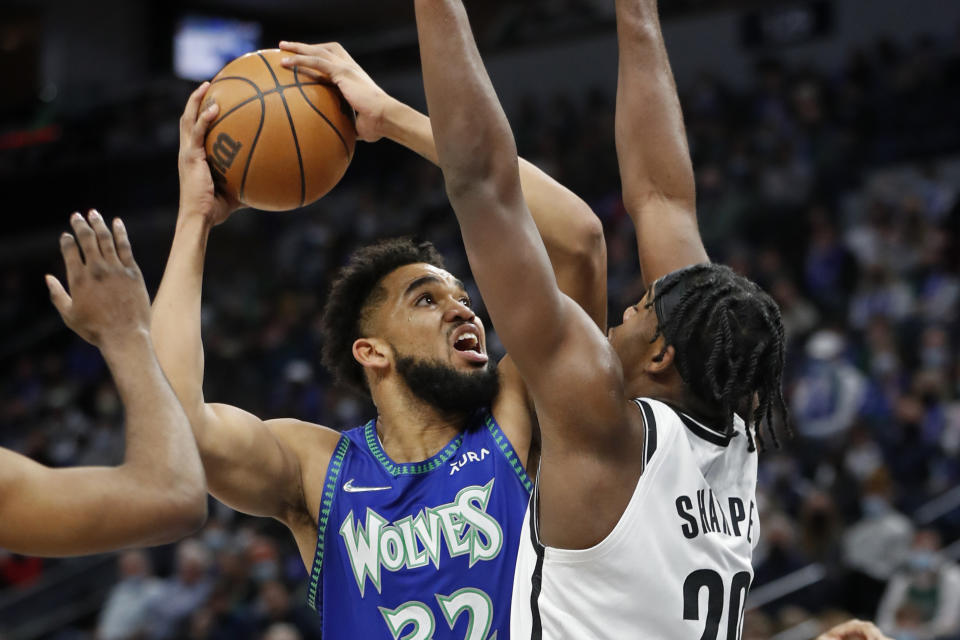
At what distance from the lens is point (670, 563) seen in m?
2.24

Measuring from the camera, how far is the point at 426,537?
2926 mm

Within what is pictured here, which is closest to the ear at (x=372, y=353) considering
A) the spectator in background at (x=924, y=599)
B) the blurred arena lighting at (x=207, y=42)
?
the spectator in background at (x=924, y=599)

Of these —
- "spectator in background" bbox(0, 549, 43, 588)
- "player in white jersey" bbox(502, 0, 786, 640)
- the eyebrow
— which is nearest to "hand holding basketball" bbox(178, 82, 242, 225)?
the eyebrow

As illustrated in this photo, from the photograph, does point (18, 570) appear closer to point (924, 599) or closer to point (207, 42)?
point (924, 599)

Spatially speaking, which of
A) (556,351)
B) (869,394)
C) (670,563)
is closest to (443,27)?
(556,351)

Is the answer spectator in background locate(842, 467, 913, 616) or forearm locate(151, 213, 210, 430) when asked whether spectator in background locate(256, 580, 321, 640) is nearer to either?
spectator in background locate(842, 467, 913, 616)

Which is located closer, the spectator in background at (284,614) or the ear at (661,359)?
the ear at (661,359)

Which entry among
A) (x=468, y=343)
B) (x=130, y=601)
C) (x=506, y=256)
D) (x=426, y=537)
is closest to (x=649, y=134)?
(x=468, y=343)

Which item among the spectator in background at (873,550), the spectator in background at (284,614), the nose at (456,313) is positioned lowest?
the spectator in background at (284,614)

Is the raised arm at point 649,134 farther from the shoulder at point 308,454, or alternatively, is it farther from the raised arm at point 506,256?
the shoulder at point 308,454

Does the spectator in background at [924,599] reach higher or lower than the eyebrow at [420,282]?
lower

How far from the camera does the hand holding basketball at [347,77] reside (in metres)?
3.06

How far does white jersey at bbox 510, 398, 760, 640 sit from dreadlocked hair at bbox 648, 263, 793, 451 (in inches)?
3.5

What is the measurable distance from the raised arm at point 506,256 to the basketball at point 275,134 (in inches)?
38.8
